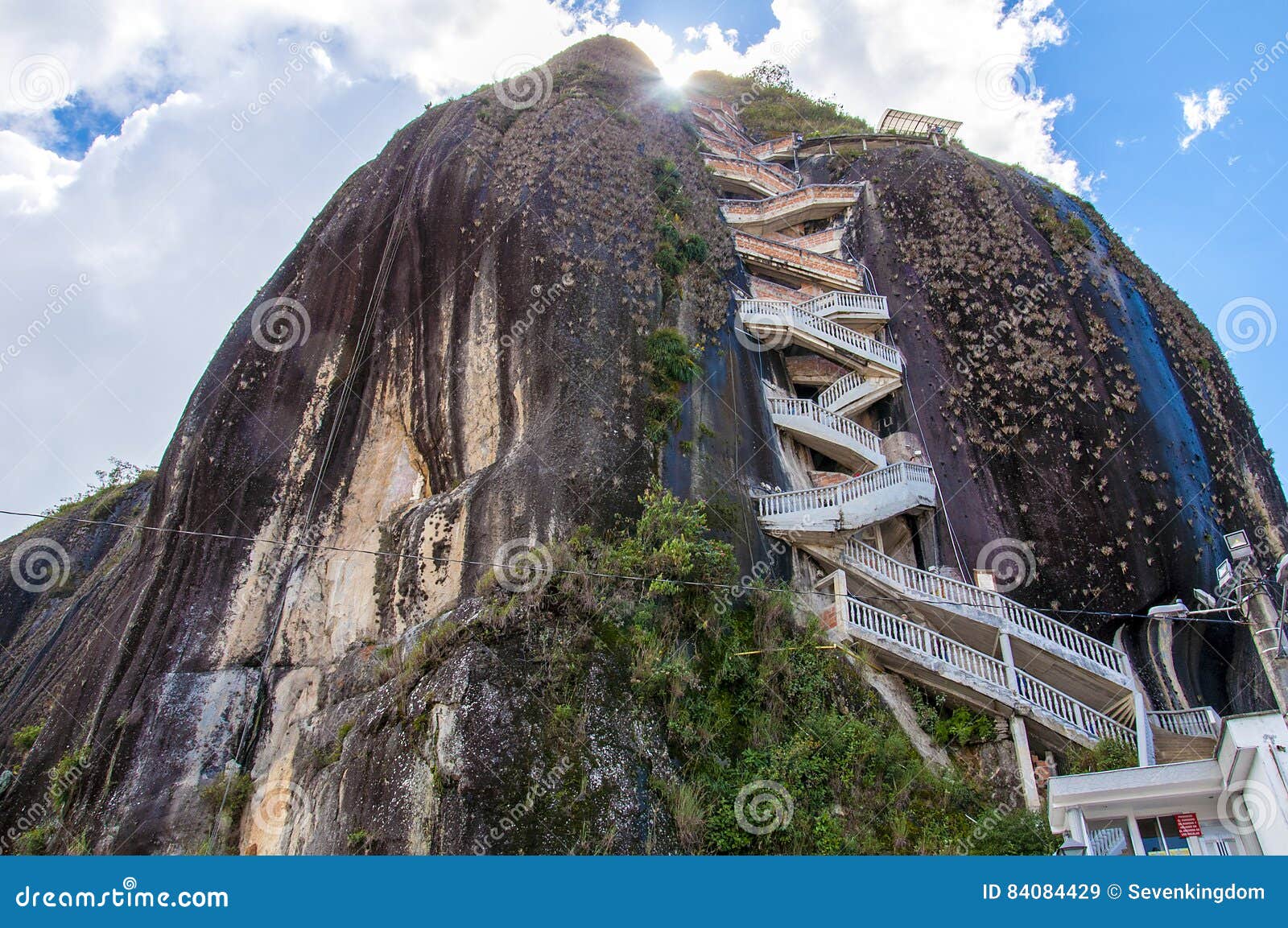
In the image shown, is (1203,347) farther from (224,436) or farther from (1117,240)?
(224,436)

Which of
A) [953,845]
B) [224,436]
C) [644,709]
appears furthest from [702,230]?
[953,845]

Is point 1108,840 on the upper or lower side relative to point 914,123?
lower

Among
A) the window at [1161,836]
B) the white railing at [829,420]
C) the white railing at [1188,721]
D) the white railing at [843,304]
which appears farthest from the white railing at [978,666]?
the white railing at [843,304]

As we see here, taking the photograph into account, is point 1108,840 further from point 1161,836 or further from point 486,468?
point 486,468

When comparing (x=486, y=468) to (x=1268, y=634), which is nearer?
(x=1268, y=634)

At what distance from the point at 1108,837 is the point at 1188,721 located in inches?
305

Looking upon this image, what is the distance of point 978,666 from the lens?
1623 cm

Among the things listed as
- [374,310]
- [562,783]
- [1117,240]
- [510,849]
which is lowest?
[510,849]

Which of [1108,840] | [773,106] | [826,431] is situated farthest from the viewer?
[773,106]

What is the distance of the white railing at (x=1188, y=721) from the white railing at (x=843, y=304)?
12848mm

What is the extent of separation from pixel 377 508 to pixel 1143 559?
17.4 meters

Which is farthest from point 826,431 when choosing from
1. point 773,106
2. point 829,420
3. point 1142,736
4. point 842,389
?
point 773,106

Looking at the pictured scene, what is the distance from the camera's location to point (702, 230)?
2347 centimetres

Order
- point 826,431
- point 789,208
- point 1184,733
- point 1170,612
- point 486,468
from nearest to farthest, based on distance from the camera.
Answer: point 486,468, point 1184,733, point 1170,612, point 826,431, point 789,208
